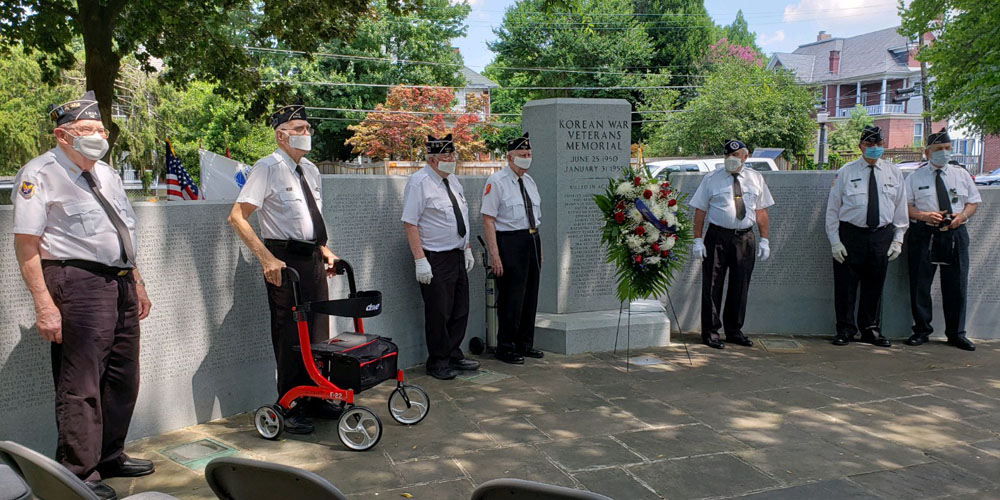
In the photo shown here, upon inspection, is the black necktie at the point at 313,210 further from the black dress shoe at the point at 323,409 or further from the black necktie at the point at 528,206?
the black necktie at the point at 528,206

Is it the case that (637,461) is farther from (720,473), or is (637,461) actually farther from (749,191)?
(749,191)

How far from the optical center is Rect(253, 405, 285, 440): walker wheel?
16.0 ft

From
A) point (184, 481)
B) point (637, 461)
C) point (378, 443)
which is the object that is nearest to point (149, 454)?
point (184, 481)

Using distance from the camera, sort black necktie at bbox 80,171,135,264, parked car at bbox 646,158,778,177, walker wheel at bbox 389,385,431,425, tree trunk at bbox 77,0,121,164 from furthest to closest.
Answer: parked car at bbox 646,158,778,177
tree trunk at bbox 77,0,121,164
walker wheel at bbox 389,385,431,425
black necktie at bbox 80,171,135,264

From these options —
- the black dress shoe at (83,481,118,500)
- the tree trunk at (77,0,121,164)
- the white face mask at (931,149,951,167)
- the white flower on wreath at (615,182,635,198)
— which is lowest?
the black dress shoe at (83,481,118,500)

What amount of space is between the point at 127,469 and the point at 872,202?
6754mm

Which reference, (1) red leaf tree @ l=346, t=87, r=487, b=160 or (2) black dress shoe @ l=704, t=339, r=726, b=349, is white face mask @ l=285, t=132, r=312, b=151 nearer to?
(2) black dress shoe @ l=704, t=339, r=726, b=349

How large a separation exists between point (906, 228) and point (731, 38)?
69.6 meters

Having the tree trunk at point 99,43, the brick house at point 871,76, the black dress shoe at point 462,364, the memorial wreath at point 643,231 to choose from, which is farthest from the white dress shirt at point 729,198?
the brick house at point 871,76

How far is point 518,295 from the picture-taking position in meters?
7.05

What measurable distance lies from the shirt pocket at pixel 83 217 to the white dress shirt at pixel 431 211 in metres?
2.62

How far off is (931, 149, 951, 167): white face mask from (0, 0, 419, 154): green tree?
7.71 meters

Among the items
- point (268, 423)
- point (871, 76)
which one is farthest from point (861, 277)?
point (871, 76)

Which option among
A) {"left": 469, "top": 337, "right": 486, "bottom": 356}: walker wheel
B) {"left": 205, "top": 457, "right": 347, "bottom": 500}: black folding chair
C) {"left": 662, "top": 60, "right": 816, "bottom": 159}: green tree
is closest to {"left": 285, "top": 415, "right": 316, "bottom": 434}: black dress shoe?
{"left": 469, "top": 337, "right": 486, "bottom": 356}: walker wheel
